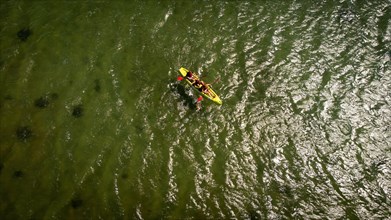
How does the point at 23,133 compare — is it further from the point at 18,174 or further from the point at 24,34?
the point at 24,34

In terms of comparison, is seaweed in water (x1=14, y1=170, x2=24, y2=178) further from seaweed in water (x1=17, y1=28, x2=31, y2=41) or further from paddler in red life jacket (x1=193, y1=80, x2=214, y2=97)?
paddler in red life jacket (x1=193, y1=80, x2=214, y2=97)

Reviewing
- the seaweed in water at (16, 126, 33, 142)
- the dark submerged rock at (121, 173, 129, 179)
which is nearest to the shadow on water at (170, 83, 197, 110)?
the dark submerged rock at (121, 173, 129, 179)

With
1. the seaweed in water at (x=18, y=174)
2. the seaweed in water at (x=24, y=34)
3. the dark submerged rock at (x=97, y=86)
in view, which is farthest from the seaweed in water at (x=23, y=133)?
the seaweed in water at (x=24, y=34)

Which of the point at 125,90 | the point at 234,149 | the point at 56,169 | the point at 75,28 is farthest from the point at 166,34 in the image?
the point at 56,169

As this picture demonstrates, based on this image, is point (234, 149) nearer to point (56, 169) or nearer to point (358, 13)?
point (56, 169)

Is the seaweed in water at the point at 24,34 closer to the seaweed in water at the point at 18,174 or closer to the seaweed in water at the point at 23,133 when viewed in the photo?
the seaweed in water at the point at 23,133

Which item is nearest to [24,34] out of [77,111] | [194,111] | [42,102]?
[42,102]

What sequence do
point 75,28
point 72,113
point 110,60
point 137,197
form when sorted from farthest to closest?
1. point 75,28
2. point 110,60
3. point 72,113
4. point 137,197
